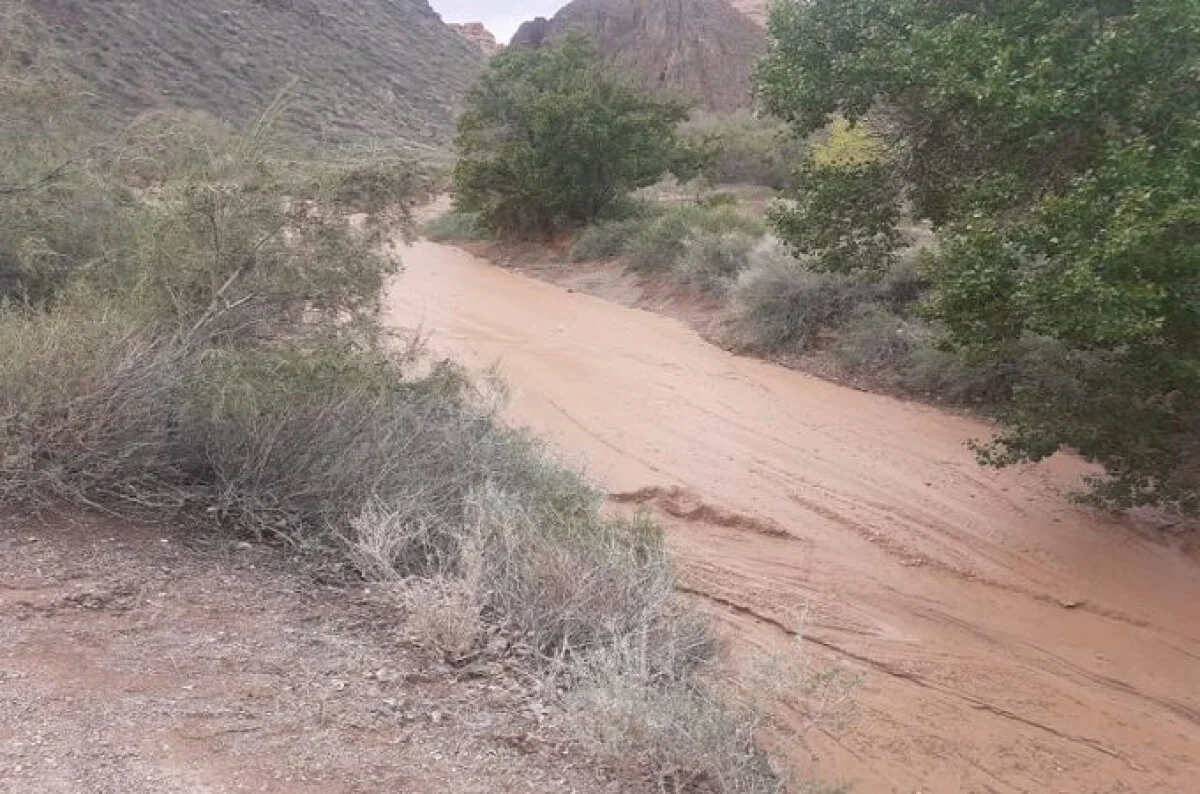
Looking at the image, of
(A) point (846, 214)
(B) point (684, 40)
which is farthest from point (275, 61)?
(A) point (846, 214)

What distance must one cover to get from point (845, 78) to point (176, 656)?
6097 millimetres

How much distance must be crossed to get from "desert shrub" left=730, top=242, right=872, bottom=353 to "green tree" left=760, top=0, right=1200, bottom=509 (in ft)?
20.2

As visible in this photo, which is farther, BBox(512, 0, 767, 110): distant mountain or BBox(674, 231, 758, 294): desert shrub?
BBox(512, 0, 767, 110): distant mountain

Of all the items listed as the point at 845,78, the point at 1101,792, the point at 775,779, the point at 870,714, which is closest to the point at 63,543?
the point at 775,779

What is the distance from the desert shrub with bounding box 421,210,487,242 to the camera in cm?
3072

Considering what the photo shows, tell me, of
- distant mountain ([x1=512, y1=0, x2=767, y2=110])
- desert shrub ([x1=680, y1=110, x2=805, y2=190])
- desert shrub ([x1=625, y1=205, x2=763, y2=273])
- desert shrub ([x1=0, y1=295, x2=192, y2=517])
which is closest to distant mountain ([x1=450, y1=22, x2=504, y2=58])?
distant mountain ([x1=512, y1=0, x2=767, y2=110])

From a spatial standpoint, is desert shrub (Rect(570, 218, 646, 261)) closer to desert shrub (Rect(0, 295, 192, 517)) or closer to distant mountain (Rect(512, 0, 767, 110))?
desert shrub (Rect(0, 295, 192, 517))

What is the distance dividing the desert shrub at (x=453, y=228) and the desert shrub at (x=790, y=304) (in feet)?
50.7

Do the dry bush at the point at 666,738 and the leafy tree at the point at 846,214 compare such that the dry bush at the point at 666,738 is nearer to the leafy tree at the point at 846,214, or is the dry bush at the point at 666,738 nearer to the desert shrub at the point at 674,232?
the leafy tree at the point at 846,214

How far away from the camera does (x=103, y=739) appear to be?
3.87 metres

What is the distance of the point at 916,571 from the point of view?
840 centimetres

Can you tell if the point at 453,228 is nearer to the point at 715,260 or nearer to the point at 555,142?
the point at 555,142

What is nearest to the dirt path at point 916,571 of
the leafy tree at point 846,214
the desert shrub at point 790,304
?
the desert shrub at point 790,304

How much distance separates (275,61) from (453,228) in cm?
1934
